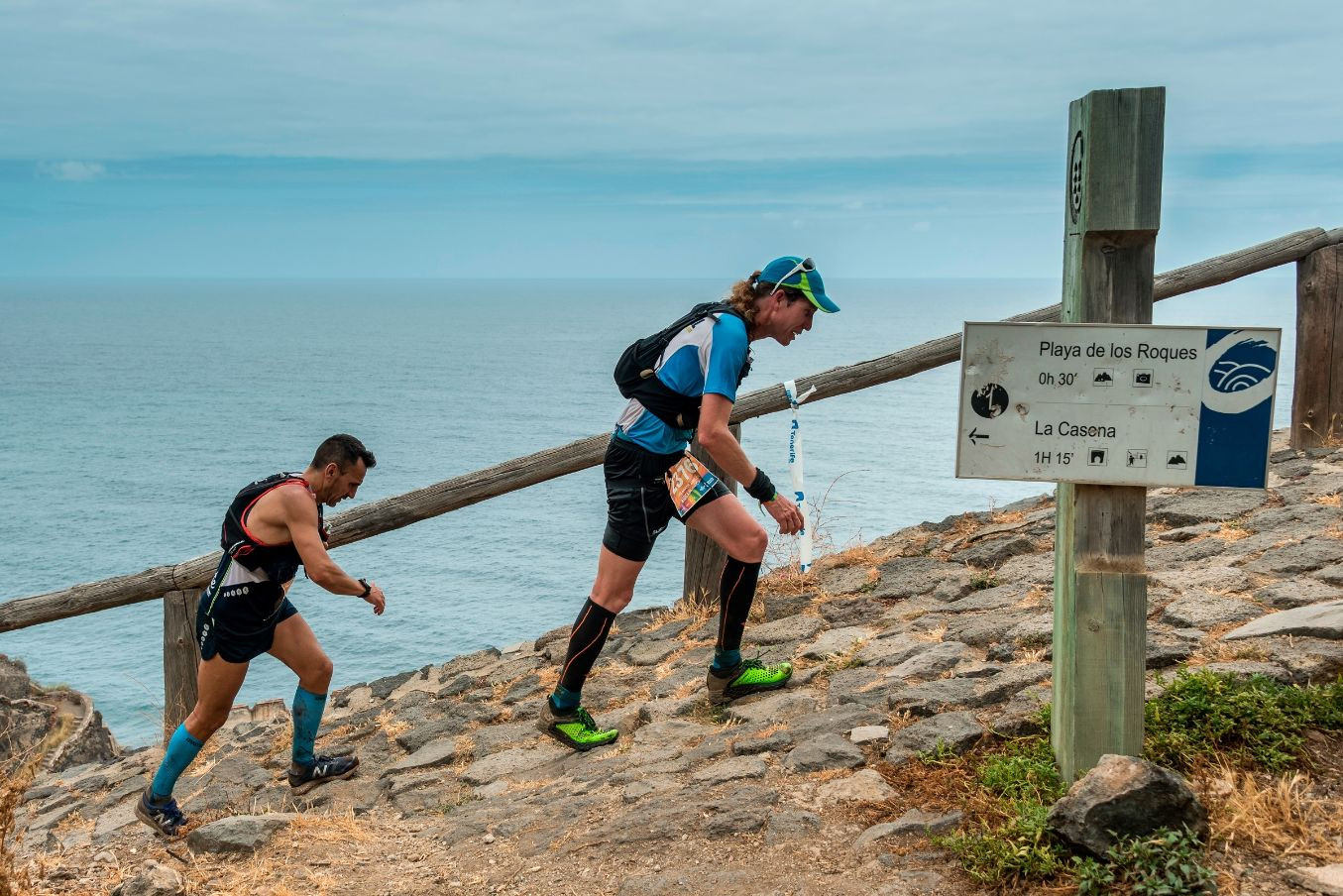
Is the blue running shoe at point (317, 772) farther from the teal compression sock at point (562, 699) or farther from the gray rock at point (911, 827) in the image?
the gray rock at point (911, 827)

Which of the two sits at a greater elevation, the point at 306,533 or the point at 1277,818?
the point at 306,533

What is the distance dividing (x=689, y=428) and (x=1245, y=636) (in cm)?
240

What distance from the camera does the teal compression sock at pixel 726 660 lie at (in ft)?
18.6

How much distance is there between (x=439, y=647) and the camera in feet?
61.3

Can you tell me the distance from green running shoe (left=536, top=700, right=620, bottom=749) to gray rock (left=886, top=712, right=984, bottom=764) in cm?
146

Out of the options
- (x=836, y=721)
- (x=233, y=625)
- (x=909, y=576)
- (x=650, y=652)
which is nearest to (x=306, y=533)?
(x=233, y=625)

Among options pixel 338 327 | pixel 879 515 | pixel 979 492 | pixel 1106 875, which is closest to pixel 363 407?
pixel 979 492

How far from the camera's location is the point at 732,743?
5.02 m

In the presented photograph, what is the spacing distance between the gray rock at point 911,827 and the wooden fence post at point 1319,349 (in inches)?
226

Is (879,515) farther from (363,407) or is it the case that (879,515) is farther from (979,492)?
(363,407)

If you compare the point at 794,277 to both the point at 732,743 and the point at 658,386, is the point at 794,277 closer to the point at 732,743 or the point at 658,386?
the point at 658,386

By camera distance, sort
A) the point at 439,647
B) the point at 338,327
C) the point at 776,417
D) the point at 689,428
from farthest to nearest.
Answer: the point at 338,327, the point at 776,417, the point at 439,647, the point at 689,428

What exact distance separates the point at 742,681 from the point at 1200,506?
10.9 feet

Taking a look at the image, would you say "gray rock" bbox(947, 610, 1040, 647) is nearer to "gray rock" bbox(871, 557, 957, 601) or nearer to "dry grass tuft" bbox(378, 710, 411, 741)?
"gray rock" bbox(871, 557, 957, 601)
